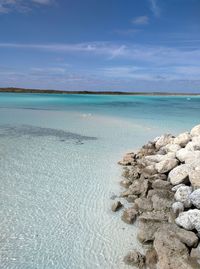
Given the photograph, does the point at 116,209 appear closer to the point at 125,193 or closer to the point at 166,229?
the point at 125,193

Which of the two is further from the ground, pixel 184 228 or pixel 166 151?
pixel 166 151

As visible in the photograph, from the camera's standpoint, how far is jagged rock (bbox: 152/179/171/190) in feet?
19.1

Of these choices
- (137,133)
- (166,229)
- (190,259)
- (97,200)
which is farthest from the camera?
(137,133)

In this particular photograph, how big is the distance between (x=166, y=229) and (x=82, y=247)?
1296 millimetres

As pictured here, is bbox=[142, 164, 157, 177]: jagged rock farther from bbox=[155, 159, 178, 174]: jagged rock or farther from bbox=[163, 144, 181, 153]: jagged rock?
bbox=[163, 144, 181, 153]: jagged rock

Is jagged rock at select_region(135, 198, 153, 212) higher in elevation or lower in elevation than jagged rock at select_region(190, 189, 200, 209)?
lower

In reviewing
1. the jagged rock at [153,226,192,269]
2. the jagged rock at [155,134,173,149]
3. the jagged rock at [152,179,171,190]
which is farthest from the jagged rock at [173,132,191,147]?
the jagged rock at [153,226,192,269]

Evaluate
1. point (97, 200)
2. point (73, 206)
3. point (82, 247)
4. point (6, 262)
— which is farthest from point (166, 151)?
point (6, 262)

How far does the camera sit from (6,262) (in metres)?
3.73

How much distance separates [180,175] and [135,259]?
2.46 m

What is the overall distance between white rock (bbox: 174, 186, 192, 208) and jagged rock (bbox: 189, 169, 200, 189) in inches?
4.9

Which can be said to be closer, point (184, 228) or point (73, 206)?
point (184, 228)

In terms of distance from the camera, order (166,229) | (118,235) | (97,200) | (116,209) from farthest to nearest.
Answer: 1. (97,200)
2. (116,209)
3. (118,235)
4. (166,229)

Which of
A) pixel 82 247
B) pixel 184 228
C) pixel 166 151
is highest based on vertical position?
pixel 166 151
